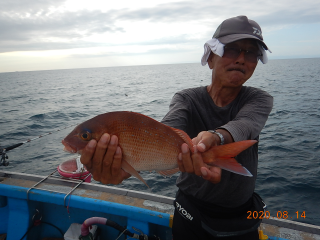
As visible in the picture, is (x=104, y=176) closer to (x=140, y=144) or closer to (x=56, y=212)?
(x=140, y=144)

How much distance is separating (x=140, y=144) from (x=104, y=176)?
19.0 inches

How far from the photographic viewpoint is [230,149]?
1.69m

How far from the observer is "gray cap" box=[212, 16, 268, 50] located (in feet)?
6.98

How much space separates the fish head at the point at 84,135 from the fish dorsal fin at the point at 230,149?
3.20 feet

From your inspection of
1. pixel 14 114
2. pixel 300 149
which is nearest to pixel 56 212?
pixel 300 149

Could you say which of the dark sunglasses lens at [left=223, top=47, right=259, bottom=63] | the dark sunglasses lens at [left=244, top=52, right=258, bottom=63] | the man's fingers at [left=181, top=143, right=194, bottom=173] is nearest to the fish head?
the man's fingers at [left=181, top=143, right=194, bottom=173]

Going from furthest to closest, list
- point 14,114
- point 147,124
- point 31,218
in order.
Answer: point 14,114 → point 31,218 → point 147,124

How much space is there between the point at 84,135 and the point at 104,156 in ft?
0.90

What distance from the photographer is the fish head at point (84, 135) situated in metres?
1.99

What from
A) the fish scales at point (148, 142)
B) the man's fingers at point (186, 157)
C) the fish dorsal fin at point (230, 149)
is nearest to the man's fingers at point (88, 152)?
the fish scales at point (148, 142)

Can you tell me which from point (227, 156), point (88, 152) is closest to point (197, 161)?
point (227, 156)

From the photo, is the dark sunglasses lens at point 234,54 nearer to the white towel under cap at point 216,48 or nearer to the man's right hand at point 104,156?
the white towel under cap at point 216,48

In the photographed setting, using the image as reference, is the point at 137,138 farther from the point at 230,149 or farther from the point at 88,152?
the point at 230,149

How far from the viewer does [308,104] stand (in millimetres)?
17516
